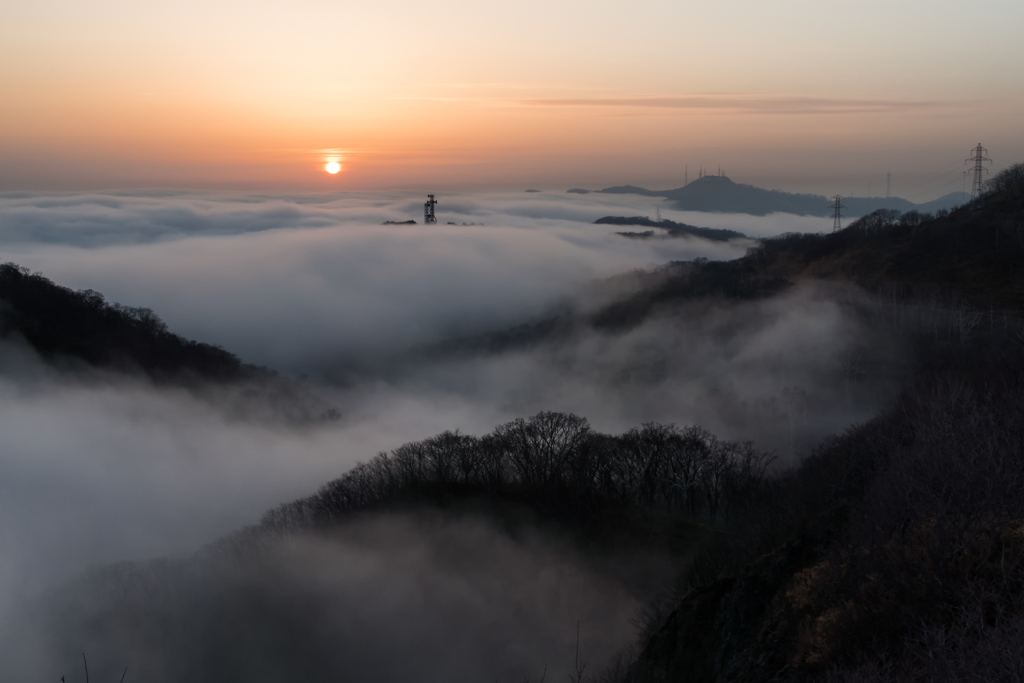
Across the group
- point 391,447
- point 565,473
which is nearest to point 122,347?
point 391,447

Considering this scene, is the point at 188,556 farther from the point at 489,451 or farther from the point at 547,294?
the point at 547,294

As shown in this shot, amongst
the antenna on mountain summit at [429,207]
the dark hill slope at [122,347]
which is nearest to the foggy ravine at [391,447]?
the dark hill slope at [122,347]

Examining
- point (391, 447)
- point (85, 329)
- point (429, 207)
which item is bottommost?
point (391, 447)

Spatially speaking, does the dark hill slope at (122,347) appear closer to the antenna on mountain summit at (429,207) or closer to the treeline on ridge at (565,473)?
the treeline on ridge at (565,473)

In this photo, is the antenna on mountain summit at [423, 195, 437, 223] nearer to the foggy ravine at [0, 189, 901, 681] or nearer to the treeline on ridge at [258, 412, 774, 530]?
the foggy ravine at [0, 189, 901, 681]

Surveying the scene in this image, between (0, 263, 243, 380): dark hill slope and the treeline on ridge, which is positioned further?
(0, 263, 243, 380): dark hill slope

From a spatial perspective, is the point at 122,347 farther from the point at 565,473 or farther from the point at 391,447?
the point at 565,473

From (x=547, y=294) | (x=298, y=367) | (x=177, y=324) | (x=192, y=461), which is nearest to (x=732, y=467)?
(x=192, y=461)

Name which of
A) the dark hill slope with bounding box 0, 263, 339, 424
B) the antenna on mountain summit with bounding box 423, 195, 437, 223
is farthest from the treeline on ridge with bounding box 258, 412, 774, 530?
the antenna on mountain summit with bounding box 423, 195, 437, 223
